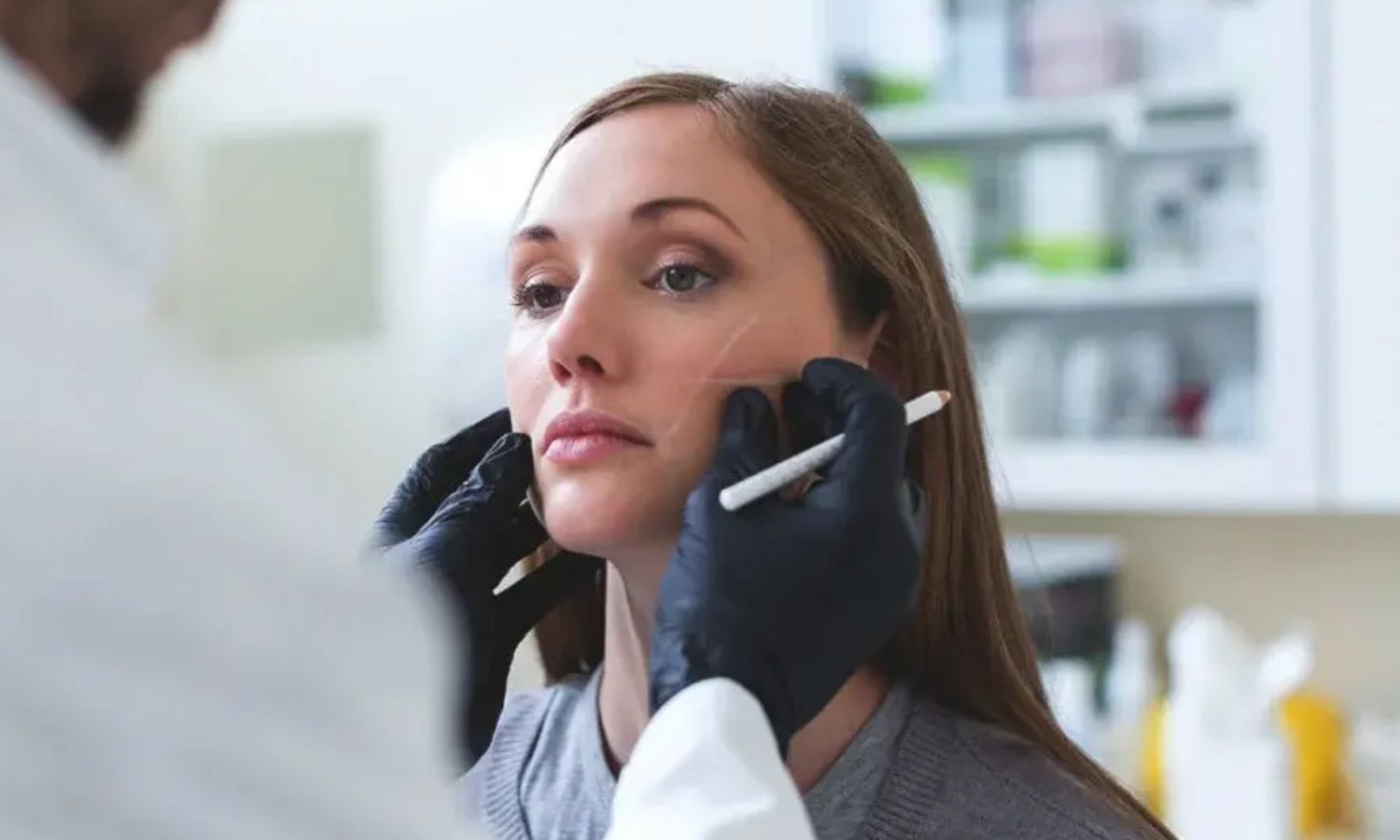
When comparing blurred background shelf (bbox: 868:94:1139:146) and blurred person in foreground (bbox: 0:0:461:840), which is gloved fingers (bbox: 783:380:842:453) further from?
blurred background shelf (bbox: 868:94:1139:146)

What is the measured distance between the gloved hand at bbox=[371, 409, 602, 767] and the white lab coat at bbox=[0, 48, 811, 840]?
494 millimetres

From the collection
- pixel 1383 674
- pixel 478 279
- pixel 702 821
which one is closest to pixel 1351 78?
pixel 1383 674

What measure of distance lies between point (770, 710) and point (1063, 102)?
1.51 metres

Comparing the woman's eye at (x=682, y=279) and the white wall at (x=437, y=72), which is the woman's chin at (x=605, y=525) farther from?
the white wall at (x=437, y=72)

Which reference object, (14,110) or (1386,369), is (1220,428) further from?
(14,110)

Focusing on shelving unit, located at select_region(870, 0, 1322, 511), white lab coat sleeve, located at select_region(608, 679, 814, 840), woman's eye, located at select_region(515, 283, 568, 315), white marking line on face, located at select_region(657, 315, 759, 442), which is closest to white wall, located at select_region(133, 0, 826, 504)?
shelving unit, located at select_region(870, 0, 1322, 511)

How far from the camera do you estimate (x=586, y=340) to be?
0.99 metres

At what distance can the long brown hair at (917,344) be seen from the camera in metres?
1.06

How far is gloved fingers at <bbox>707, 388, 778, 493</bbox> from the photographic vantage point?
888 mm

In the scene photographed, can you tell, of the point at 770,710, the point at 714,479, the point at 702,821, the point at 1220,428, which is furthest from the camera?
the point at 1220,428

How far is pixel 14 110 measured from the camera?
38cm

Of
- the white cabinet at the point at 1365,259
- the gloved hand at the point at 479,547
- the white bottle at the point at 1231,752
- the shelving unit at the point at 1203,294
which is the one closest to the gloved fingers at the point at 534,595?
the gloved hand at the point at 479,547

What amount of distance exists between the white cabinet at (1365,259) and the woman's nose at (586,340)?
120 cm

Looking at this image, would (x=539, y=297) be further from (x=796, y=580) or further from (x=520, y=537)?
(x=796, y=580)
